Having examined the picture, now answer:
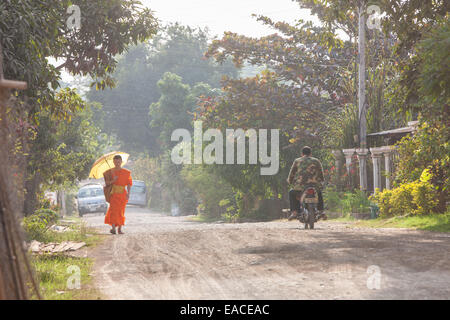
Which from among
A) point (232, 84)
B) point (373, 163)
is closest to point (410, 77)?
point (373, 163)

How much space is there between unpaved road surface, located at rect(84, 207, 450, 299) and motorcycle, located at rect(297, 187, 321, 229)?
1.81 metres

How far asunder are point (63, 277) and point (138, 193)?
59551 mm

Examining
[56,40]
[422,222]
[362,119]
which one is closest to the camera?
[56,40]

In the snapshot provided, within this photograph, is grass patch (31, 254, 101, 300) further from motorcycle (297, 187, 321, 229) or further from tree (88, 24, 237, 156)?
tree (88, 24, 237, 156)

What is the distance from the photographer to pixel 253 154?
31.2 m

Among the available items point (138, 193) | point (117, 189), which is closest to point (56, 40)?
point (117, 189)

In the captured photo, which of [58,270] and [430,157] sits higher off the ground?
[430,157]

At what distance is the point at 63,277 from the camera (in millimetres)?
8469

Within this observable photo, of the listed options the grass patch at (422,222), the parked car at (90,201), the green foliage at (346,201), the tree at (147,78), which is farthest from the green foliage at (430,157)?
the tree at (147,78)

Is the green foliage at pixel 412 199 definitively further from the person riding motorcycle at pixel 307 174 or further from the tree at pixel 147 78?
the tree at pixel 147 78

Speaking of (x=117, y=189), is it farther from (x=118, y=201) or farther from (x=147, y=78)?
(x=147, y=78)

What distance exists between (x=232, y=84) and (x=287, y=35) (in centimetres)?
363

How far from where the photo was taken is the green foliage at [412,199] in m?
15.9

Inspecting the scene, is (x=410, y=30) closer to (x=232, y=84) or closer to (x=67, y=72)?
(x=67, y=72)
